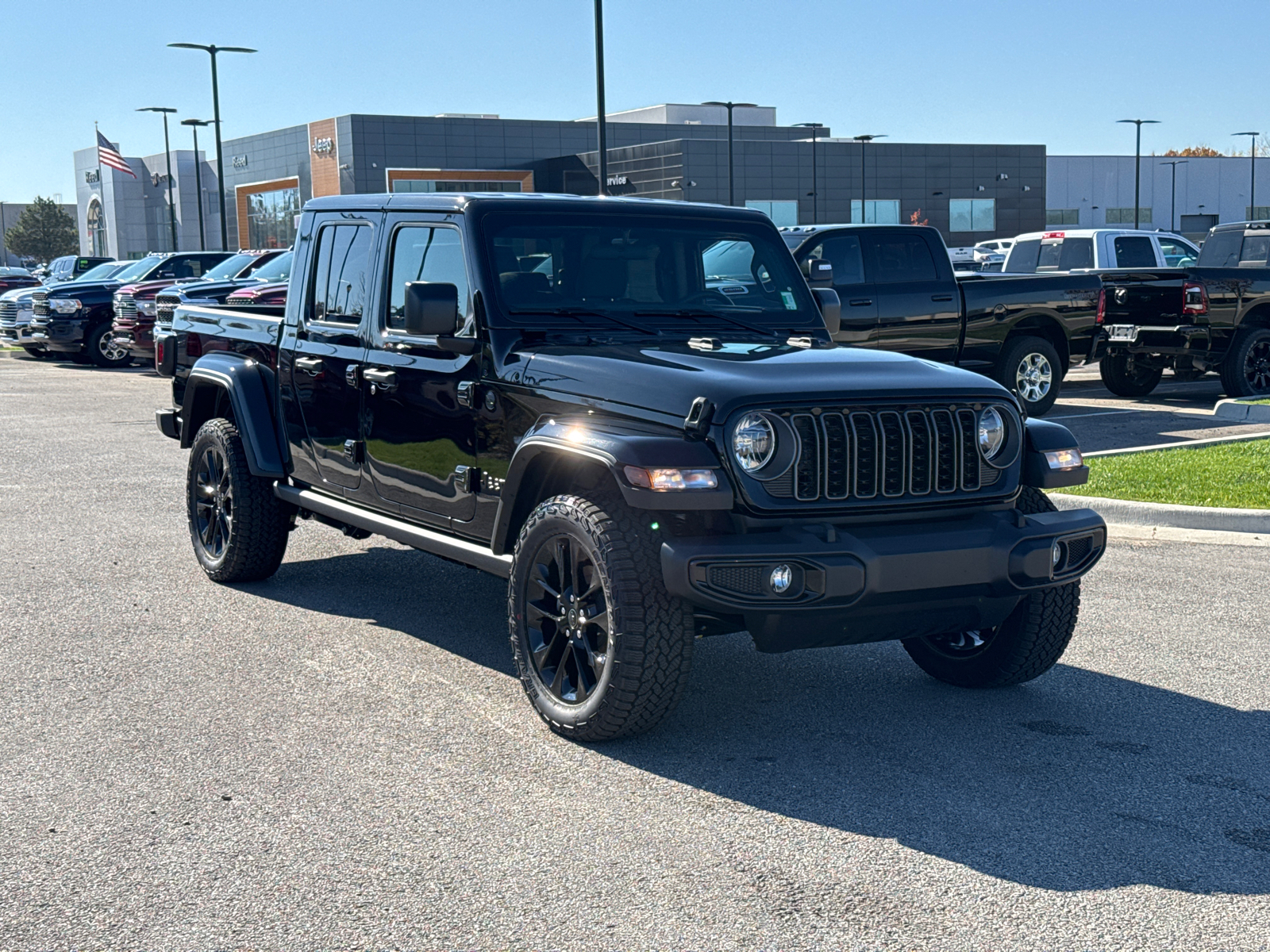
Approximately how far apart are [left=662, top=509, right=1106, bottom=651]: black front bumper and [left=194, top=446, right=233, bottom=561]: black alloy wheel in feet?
12.5

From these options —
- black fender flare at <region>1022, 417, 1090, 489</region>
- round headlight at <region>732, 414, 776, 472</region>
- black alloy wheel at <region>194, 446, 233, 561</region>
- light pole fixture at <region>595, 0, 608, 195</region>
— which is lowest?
black alloy wheel at <region>194, 446, 233, 561</region>

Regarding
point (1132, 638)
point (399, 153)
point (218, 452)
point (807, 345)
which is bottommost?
point (1132, 638)

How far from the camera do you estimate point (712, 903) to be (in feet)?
12.6

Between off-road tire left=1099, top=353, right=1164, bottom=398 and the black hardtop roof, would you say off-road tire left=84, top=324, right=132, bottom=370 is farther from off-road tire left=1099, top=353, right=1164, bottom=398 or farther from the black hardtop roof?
the black hardtop roof

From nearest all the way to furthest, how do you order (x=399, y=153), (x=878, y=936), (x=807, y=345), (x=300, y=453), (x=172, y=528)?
1. (x=878, y=936)
2. (x=807, y=345)
3. (x=300, y=453)
4. (x=172, y=528)
5. (x=399, y=153)

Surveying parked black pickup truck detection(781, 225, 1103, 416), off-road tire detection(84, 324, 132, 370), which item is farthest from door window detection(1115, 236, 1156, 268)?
off-road tire detection(84, 324, 132, 370)

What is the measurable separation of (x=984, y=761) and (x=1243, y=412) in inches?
435

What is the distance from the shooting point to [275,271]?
21984 millimetres

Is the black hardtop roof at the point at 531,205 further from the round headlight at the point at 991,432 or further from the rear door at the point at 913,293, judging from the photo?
the rear door at the point at 913,293

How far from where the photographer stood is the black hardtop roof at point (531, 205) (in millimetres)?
6137

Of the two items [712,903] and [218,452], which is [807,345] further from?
[218,452]

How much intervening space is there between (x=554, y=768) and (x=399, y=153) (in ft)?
246

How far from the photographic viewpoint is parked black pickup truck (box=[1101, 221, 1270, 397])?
16.5 meters

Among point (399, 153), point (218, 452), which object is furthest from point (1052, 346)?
point (399, 153)
